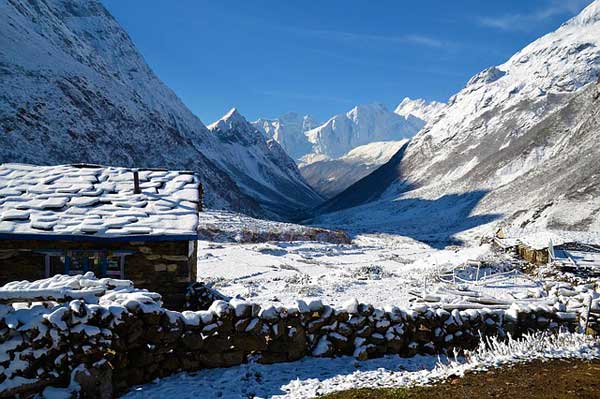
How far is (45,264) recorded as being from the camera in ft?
43.9

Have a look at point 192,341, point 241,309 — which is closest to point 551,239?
point 241,309

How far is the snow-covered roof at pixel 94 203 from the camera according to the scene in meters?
13.3

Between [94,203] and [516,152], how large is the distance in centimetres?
9754

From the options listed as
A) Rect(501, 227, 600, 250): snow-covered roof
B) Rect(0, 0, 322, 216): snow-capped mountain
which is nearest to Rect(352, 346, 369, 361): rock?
Rect(501, 227, 600, 250): snow-covered roof

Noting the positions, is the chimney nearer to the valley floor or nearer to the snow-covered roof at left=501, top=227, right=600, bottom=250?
the valley floor

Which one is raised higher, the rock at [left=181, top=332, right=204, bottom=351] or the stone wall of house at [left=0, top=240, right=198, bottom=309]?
the stone wall of house at [left=0, top=240, right=198, bottom=309]

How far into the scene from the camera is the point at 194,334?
8070 millimetres

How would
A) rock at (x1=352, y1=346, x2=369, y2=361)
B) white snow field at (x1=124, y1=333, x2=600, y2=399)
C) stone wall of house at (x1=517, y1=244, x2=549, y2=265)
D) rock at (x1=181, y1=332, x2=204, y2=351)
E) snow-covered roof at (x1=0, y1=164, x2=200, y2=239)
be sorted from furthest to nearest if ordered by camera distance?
1. stone wall of house at (x1=517, y1=244, x2=549, y2=265)
2. snow-covered roof at (x1=0, y1=164, x2=200, y2=239)
3. rock at (x1=352, y1=346, x2=369, y2=361)
4. rock at (x1=181, y1=332, x2=204, y2=351)
5. white snow field at (x1=124, y1=333, x2=600, y2=399)

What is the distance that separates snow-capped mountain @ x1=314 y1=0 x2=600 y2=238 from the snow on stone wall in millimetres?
48551

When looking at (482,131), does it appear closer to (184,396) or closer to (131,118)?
(131,118)

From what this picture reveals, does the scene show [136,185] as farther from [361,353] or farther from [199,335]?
[361,353]

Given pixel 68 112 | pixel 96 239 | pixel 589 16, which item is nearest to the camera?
pixel 96 239

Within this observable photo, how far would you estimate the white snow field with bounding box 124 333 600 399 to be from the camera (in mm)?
7316

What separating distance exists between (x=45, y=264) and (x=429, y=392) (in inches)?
458
